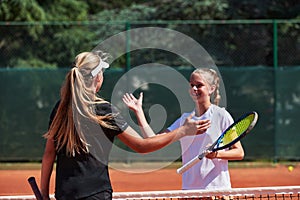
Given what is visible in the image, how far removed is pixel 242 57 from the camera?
13211mm

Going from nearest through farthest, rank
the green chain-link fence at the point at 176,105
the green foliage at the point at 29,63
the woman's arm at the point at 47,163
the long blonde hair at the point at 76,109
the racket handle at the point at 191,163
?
the long blonde hair at the point at 76,109 < the woman's arm at the point at 47,163 < the racket handle at the point at 191,163 < the green chain-link fence at the point at 176,105 < the green foliage at the point at 29,63

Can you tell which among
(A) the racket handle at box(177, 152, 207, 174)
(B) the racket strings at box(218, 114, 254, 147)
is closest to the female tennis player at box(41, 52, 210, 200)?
(A) the racket handle at box(177, 152, 207, 174)

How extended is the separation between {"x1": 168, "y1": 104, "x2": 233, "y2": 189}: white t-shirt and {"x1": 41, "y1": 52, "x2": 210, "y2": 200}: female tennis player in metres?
0.83

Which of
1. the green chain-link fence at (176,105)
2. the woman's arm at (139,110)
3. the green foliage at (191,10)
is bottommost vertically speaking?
the green chain-link fence at (176,105)

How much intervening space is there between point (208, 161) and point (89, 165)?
3.62ft

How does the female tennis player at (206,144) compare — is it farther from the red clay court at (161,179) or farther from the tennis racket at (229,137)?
the red clay court at (161,179)

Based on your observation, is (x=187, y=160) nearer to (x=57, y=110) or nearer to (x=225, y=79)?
(x=57, y=110)

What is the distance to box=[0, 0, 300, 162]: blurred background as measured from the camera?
11305 mm

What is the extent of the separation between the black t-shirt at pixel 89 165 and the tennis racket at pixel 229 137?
28.9 inches

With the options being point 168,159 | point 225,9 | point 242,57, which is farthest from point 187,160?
point 225,9

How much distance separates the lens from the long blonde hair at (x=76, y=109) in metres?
3.05

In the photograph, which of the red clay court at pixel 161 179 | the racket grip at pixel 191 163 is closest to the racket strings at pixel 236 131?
the racket grip at pixel 191 163

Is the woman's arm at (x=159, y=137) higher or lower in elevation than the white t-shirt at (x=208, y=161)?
higher

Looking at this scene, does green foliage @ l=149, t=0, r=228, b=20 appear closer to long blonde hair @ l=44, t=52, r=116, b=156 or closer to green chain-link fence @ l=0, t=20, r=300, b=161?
green chain-link fence @ l=0, t=20, r=300, b=161
